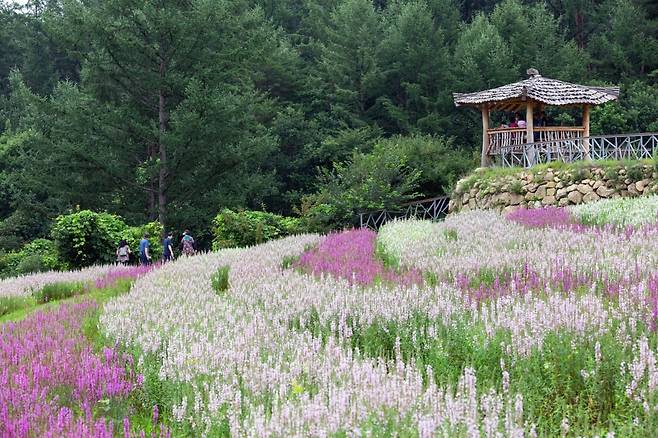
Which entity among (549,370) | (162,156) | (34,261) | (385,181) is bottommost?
(34,261)

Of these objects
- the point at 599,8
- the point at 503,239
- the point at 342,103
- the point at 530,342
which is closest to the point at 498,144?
the point at 503,239

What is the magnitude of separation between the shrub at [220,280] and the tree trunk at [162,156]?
17437mm

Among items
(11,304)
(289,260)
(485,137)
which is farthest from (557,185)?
(11,304)

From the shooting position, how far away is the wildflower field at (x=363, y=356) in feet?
11.6

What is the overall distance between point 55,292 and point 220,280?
12.0ft

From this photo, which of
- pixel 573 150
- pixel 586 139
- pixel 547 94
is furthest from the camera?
pixel 547 94

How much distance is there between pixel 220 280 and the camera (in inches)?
374

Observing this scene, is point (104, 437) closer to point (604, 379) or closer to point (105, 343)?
point (105, 343)

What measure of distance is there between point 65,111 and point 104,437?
92.7 ft

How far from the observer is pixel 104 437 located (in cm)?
343

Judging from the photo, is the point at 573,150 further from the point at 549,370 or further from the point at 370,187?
the point at 549,370

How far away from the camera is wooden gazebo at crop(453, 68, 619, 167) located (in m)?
21.2

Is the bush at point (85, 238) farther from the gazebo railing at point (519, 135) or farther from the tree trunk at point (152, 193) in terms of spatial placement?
the gazebo railing at point (519, 135)

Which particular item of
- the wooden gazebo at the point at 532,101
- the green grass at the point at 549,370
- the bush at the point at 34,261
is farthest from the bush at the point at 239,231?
the green grass at the point at 549,370
